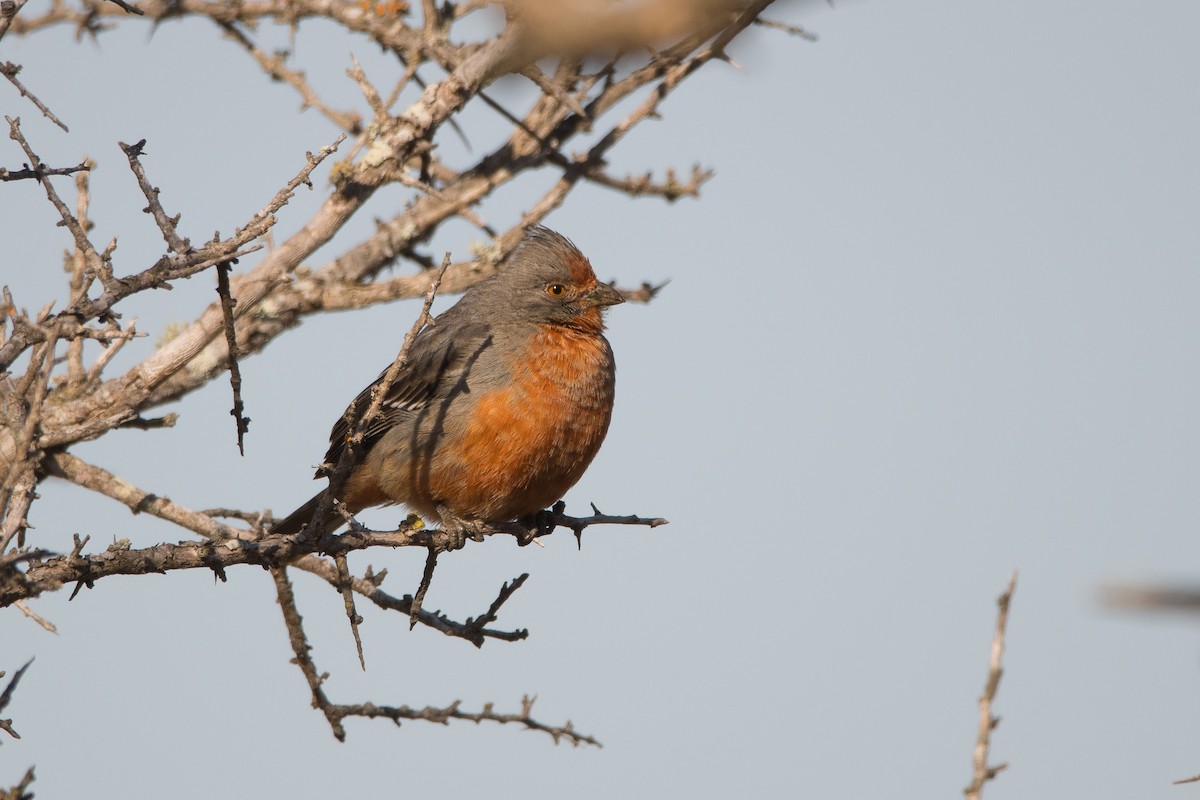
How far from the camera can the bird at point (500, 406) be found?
236 inches

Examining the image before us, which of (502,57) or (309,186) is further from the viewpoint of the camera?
(502,57)

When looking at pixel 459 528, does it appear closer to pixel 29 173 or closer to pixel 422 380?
pixel 422 380

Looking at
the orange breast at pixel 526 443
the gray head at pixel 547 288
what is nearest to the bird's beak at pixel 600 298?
the gray head at pixel 547 288

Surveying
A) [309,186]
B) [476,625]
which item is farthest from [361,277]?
[309,186]

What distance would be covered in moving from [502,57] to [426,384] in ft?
5.49

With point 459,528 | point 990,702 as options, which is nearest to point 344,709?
point 459,528

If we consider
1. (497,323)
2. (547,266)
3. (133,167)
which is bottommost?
(133,167)

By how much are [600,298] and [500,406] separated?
3.91 ft

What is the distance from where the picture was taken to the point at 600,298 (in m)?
6.95

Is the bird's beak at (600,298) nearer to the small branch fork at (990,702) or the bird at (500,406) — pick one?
the bird at (500,406)

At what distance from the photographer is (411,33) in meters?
6.66

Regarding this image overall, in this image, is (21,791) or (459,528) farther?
(459,528)

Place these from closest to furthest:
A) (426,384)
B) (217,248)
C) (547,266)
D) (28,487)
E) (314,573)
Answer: (217,248)
(28,487)
(314,573)
(426,384)
(547,266)

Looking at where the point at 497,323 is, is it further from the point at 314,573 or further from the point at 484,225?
the point at 314,573
